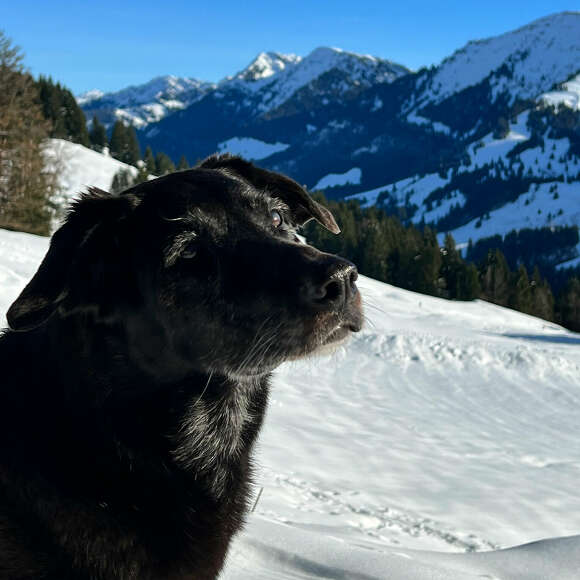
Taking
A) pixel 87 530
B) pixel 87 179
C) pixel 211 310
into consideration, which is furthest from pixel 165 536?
pixel 87 179

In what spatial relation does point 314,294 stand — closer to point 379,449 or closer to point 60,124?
point 379,449

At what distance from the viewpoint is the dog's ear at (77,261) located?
85.5 inches

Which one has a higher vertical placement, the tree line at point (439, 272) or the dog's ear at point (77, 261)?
the tree line at point (439, 272)

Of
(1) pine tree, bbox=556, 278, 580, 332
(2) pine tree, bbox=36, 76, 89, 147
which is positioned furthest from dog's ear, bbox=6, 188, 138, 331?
(2) pine tree, bbox=36, 76, 89, 147

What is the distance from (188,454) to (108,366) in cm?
51

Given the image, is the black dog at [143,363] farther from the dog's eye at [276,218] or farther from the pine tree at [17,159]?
the pine tree at [17,159]

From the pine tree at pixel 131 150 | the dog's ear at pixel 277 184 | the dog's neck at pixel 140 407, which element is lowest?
the dog's neck at pixel 140 407

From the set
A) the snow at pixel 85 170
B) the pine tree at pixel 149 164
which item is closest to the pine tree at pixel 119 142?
the pine tree at pixel 149 164

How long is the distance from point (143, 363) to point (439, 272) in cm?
7402

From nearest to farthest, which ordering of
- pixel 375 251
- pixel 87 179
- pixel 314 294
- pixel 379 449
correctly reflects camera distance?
pixel 314 294 → pixel 379 449 → pixel 87 179 → pixel 375 251

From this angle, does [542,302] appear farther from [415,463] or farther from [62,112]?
[415,463]

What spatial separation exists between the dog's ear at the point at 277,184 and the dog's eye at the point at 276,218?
0.67 ft

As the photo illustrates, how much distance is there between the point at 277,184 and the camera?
3080 millimetres

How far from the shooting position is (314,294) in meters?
2.27
